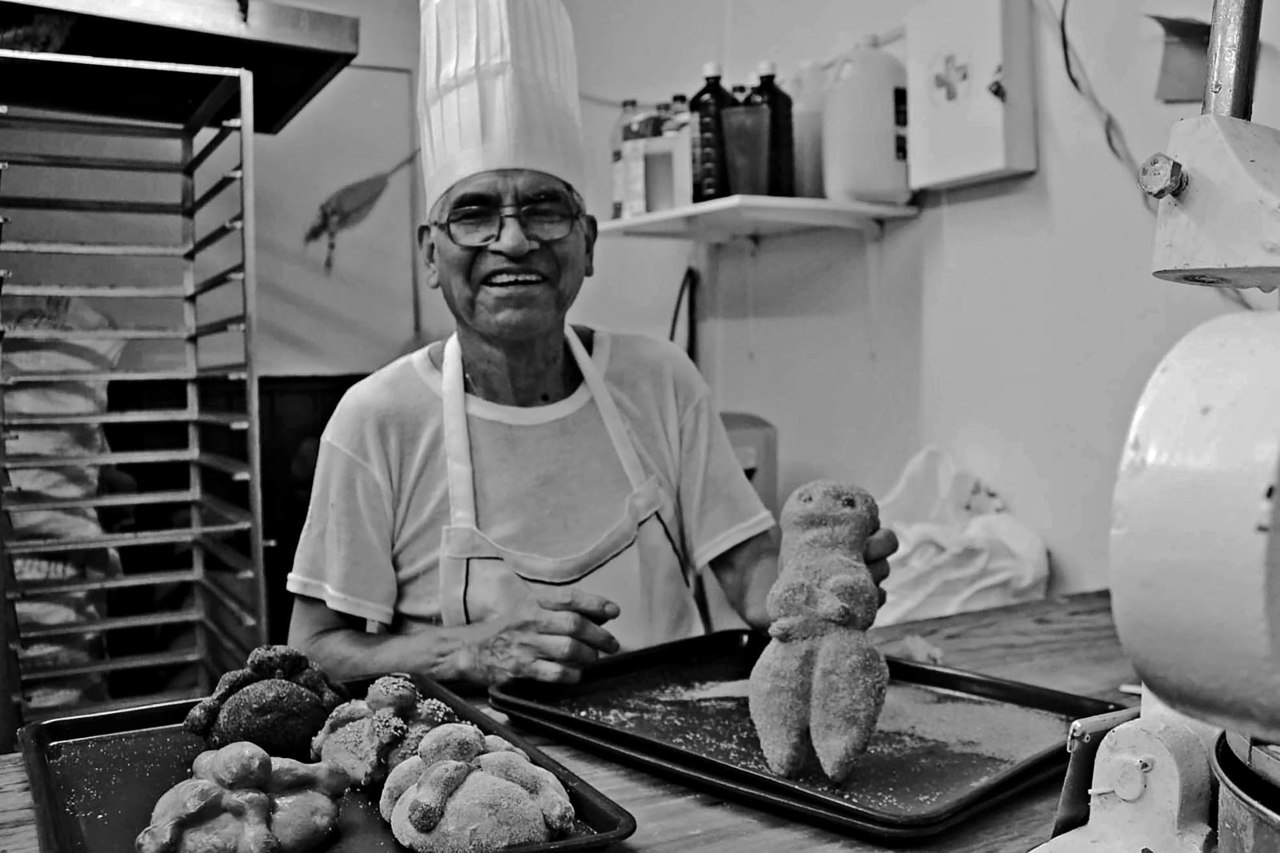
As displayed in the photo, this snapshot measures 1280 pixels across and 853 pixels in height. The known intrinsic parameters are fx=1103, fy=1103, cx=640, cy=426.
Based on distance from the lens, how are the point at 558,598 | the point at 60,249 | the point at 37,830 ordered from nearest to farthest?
the point at 37,830
the point at 558,598
the point at 60,249

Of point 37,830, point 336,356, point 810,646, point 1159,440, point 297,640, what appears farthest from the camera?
point 336,356

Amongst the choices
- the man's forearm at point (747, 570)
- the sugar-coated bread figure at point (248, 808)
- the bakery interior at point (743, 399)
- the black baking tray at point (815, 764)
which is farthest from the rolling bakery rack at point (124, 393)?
the sugar-coated bread figure at point (248, 808)

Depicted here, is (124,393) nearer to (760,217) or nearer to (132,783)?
(760,217)

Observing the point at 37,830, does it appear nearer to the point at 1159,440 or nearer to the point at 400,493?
the point at 1159,440

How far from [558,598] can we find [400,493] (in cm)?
60

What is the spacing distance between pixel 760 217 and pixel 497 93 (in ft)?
3.53

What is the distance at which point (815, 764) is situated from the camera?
1.10m

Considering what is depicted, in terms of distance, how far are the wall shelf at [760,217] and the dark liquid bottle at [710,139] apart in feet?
0.16

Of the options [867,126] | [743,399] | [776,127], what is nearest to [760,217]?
[776,127]

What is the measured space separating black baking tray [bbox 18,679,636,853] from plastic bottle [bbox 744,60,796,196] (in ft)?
6.28

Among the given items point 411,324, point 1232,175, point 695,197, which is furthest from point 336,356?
point 1232,175

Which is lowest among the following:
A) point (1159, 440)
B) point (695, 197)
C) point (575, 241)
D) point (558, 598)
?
point (558, 598)

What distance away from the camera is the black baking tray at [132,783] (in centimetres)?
94

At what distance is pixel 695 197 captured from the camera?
9.92 ft
